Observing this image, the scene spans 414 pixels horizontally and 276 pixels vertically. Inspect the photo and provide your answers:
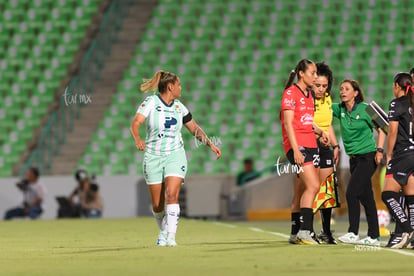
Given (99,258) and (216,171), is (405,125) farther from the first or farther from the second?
(216,171)

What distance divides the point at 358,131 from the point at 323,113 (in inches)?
17.3

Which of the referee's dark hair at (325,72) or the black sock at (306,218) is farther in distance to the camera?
the referee's dark hair at (325,72)

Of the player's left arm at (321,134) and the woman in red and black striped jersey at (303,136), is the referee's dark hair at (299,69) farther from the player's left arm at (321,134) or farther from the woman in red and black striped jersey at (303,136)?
the player's left arm at (321,134)

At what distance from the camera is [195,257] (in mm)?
10250

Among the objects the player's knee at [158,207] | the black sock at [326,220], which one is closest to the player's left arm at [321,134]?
the black sock at [326,220]

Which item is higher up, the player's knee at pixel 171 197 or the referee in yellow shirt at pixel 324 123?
the referee in yellow shirt at pixel 324 123

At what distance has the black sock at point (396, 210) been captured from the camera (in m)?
11.0

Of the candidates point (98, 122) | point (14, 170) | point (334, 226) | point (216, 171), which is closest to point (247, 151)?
point (216, 171)

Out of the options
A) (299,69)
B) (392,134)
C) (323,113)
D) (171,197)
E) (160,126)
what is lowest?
(171,197)

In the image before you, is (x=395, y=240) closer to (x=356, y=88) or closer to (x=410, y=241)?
(x=410, y=241)

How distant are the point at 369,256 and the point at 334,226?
8.68m

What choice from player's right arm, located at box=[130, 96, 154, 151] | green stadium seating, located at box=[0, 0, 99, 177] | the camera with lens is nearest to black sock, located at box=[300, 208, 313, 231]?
player's right arm, located at box=[130, 96, 154, 151]

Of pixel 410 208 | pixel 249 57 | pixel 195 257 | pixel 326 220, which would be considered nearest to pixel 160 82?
pixel 326 220

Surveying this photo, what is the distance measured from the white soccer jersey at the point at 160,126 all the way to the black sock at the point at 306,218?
152 cm
